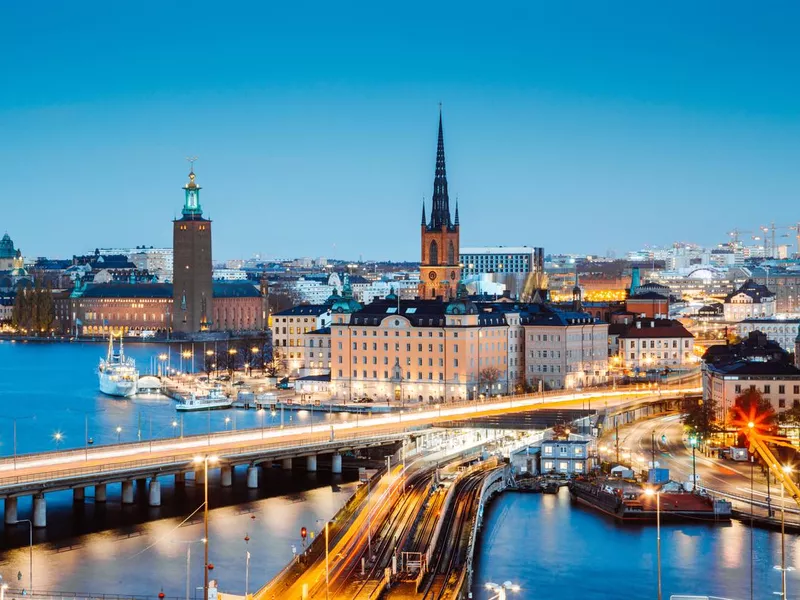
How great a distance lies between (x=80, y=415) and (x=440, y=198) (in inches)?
875

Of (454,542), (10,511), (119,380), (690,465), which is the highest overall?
(119,380)

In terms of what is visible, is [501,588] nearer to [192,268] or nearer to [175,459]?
[175,459]

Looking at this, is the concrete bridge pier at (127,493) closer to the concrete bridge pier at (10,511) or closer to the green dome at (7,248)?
the concrete bridge pier at (10,511)

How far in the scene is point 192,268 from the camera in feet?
300

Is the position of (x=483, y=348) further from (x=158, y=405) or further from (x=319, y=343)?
(x=158, y=405)

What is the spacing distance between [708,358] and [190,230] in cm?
4737

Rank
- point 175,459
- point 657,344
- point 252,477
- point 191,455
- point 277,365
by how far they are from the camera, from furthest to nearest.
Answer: point 657,344 < point 277,365 < point 252,477 < point 191,455 < point 175,459

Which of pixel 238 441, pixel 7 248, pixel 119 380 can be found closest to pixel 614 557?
pixel 238 441

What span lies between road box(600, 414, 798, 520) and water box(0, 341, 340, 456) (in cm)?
919

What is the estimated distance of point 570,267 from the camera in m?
154

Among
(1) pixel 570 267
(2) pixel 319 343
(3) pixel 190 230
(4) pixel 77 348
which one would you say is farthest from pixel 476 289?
(1) pixel 570 267

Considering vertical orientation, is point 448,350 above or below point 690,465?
above

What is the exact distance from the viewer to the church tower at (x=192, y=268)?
297ft

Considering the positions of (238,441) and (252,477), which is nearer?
(252,477)
